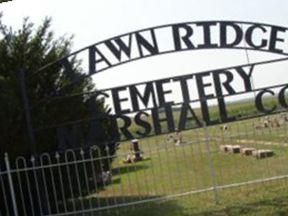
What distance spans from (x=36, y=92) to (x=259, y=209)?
4.31 meters

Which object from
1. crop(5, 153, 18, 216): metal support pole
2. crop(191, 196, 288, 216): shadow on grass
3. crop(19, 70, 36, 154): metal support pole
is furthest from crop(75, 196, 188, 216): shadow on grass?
crop(19, 70, 36, 154): metal support pole

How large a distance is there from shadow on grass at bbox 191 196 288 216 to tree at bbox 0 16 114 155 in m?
2.26

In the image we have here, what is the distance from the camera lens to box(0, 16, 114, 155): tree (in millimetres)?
10320

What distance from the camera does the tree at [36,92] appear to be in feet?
33.9

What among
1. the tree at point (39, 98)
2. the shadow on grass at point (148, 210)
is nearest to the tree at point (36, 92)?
the tree at point (39, 98)

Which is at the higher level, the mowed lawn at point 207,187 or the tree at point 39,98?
the tree at point 39,98

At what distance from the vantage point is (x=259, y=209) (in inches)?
383

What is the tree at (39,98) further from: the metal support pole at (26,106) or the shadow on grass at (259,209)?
the shadow on grass at (259,209)

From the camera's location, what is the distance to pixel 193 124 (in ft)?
34.6

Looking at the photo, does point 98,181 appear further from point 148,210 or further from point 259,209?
point 259,209

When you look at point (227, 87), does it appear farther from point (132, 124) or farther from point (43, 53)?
point (43, 53)

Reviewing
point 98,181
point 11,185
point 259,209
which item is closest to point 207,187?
point 98,181

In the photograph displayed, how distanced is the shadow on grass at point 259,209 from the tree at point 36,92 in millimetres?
2264

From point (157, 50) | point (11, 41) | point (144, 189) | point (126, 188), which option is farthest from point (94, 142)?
point (126, 188)
